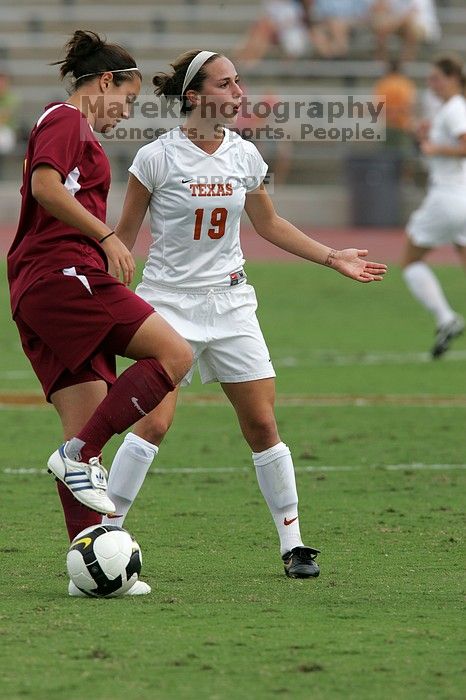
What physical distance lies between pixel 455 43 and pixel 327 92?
345 cm

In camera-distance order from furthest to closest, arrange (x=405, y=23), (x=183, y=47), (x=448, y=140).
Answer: (x=183, y=47) < (x=405, y=23) < (x=448, y=140)

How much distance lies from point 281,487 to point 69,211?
5.22 ft

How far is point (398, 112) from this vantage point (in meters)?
27.2

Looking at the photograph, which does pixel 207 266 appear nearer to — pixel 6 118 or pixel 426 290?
pixel 426 290

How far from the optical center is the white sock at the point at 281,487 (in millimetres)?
5828

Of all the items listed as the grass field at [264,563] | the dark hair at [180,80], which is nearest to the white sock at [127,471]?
the grass field at [264,563]

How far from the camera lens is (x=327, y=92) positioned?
2875cm

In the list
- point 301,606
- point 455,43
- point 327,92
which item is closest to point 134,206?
point 301,606

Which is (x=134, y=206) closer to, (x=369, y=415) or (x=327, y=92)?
(x=369, y=415)

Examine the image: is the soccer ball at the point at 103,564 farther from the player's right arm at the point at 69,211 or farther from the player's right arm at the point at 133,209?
the player's right arm at the point at 133,209

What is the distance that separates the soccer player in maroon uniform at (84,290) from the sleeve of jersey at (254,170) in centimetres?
65

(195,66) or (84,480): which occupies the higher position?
(195,66)

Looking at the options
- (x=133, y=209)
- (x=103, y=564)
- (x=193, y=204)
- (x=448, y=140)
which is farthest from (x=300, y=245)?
(x=448, y=140)

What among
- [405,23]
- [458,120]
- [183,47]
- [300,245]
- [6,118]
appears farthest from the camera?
[183,47]
